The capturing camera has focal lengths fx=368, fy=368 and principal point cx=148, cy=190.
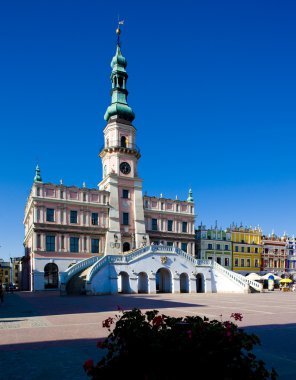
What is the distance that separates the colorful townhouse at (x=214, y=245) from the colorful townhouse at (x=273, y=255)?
10.9m

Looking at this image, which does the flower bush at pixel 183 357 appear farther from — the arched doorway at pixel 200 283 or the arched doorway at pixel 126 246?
the arched doorway at pixel 126 246

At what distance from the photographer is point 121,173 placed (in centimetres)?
5753

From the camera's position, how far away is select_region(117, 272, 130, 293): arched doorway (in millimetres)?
45069

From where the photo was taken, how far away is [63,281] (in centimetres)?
4125

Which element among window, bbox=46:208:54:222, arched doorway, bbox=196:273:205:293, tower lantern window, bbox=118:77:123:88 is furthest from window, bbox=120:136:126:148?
arched doorway, bbox=196:273:205:293

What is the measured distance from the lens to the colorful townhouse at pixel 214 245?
230ft

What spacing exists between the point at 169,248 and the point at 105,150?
63.9 feet

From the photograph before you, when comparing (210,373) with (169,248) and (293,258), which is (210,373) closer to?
(169,248)

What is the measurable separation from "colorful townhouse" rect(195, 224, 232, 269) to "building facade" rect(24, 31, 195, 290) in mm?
8008

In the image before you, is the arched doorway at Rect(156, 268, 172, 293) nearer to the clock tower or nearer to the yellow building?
the clock tower

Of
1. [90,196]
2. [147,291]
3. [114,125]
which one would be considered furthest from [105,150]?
[147,291]

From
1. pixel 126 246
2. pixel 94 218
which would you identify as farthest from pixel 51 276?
pixel 126 246

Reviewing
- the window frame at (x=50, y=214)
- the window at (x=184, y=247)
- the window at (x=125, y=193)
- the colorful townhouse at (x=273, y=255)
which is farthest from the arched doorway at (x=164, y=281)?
the colorful townhouse at (x=273, y=255)

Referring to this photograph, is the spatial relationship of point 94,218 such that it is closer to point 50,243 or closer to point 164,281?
point 50,243
